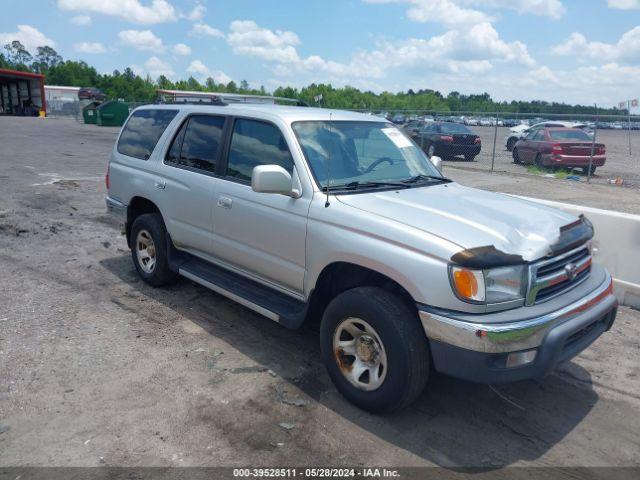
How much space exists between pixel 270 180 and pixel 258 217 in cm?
54

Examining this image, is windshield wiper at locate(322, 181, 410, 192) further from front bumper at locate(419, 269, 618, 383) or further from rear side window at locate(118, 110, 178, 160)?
rear side window at locate(118, 110, 178, 160)

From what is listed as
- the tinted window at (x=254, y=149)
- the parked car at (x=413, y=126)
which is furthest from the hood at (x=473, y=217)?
the parked car at (x=413, y=126)

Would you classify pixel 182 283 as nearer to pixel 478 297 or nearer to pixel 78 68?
pixel 478 297

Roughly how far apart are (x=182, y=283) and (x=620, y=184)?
43.9 ft

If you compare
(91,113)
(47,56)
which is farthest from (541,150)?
(47,56)

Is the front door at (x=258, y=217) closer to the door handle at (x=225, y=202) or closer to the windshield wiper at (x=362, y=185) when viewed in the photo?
the door handle at (x=225, y=202)

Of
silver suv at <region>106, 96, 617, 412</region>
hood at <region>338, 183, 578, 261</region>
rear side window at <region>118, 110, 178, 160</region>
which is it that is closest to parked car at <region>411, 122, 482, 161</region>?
rear side window at <region>118, 110, 178, 160</region>

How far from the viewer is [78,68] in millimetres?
105375

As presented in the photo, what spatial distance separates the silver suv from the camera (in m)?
3.07

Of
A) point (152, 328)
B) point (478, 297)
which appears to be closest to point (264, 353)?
point (152, 328)

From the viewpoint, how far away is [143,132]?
19.0 feet

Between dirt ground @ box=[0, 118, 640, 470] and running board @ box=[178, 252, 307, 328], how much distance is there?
416mm

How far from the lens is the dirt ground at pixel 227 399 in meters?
3.17

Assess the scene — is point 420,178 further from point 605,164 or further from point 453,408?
point 605,164
